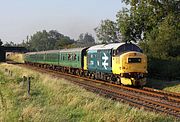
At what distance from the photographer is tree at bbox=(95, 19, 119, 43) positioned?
232 feet

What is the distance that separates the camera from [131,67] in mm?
25453

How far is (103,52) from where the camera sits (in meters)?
28.8

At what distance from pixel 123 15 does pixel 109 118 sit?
34.4 meters

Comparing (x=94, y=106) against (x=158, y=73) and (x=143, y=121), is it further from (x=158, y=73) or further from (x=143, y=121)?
(x=158, y=73)

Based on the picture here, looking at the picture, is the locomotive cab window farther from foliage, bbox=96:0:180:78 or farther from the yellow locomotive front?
foliage, bbox=96:0:180:78

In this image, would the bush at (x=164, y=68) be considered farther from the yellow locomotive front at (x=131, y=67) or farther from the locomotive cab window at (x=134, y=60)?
the locomotive cab window at (x=134, y=60)

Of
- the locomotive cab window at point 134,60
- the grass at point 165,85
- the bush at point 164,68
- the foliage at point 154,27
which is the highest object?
the foliage at point 154,27

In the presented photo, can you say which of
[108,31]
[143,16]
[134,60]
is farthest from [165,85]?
[108,31]

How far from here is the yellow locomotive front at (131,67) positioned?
83.1 feet

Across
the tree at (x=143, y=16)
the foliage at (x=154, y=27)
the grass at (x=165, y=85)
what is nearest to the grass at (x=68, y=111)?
the grass at (x=165, y=85)

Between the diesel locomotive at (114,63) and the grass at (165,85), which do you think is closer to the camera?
the grass at (165,85)

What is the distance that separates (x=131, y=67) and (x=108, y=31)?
50523 millimetres

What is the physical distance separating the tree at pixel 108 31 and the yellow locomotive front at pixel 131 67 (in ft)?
138

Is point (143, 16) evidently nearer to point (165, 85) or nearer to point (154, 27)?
point (154, 27)
